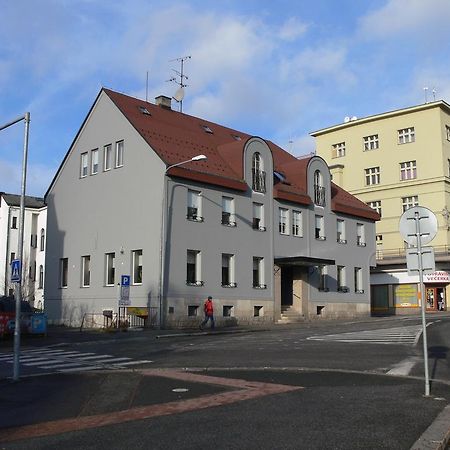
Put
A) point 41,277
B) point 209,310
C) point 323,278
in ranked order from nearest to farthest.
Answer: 1. point 209,310
2. point 323,278
3. point 41,277

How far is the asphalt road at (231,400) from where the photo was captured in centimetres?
692

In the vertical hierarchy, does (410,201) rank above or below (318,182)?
above

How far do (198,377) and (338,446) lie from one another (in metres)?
6.17

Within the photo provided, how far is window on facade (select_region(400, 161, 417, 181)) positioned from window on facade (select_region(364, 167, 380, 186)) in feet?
9.04

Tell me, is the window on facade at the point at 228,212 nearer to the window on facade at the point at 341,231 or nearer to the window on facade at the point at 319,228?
the window on facade at the point at 319,228

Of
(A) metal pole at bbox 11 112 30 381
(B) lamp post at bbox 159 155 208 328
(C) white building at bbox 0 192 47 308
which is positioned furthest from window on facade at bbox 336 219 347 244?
(A) metal pole at bbox 11 112 30 381

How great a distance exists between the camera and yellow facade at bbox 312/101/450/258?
186ft

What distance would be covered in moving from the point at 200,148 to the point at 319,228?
10835mm

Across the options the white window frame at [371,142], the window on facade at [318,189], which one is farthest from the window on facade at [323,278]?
the white window frame at [371,142]

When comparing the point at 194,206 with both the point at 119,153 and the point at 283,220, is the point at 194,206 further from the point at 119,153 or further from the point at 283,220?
the point at 283,220

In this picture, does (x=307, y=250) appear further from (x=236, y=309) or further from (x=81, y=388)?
(x=81, y=388)

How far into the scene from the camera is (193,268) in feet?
105

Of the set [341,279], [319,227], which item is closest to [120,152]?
[319,227]

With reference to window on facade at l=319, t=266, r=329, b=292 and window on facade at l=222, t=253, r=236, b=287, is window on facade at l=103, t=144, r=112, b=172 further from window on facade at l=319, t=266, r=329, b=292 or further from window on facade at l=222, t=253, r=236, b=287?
window on facade at l=319, t=266, r=329, b=292
